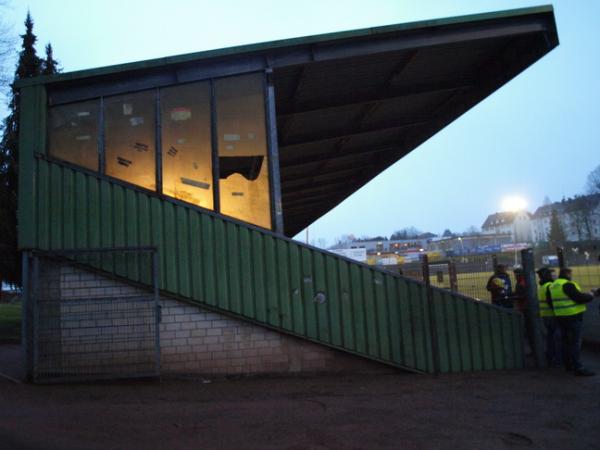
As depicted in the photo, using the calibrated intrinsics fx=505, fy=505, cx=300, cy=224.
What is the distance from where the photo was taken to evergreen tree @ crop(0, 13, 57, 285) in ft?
62.9

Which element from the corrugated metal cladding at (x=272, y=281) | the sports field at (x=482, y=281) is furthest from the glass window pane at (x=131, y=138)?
the sports field at (x=482, y=281)

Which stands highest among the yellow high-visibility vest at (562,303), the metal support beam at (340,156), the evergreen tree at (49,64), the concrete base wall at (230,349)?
the evergreen tree at (49,64)

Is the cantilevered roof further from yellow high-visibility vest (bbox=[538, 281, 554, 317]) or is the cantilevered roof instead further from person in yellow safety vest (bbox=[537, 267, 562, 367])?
yellow high-visibility vest (bbox=[538, 281, 554, 317])

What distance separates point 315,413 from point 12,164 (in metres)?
20.0

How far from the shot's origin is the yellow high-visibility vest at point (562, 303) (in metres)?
8.01

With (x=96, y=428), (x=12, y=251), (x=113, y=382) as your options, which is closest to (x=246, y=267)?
(x=113, y=382)

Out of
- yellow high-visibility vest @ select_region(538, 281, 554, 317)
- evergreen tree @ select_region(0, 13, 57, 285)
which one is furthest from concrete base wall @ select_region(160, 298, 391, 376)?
evergreen tree @ select_region(0, 13, 57, 285)

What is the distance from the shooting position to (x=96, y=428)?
5.29 meters

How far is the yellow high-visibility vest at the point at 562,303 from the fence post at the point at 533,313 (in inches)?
18.6

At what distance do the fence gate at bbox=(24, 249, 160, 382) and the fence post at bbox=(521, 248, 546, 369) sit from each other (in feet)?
20.5

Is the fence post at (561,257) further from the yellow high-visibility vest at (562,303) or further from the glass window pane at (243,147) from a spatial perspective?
the glass window pane at (243,147)

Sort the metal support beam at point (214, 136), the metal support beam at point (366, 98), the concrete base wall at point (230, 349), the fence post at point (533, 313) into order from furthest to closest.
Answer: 1. the metal support beam at point (366, 98)
2. the metal support beam at point (214, 136)
3. the fence post at point (533, 313)
4. the concrete base wall at point (230, 349)

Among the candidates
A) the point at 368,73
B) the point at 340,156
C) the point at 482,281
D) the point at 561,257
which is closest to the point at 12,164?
the point at 340,156

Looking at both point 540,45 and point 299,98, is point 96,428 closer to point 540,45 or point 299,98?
point 299,98
